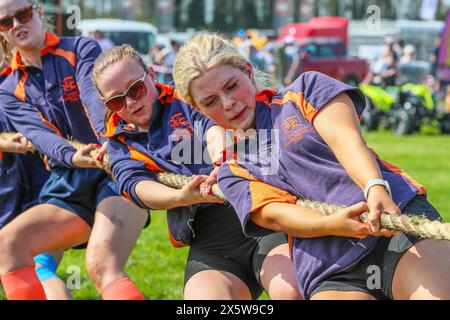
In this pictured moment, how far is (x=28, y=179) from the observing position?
16.8 ft

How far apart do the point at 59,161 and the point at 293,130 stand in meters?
1.90

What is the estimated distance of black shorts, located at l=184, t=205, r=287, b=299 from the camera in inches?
142

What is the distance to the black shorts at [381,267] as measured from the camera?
2.74m

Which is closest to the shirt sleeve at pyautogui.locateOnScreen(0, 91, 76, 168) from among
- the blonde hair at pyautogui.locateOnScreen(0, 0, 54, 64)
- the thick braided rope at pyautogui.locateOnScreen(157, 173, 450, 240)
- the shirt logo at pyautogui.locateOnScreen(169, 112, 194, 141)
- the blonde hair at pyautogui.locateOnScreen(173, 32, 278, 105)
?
the blonde hair at pyautogui.locateOnScreen(0, 0, 54, 64)

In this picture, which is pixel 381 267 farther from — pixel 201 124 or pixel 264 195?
pixel 201 124

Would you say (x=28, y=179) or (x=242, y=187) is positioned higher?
(x=242, y=187)

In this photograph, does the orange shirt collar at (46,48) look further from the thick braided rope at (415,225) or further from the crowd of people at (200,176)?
the thick braided rope at (415,225)

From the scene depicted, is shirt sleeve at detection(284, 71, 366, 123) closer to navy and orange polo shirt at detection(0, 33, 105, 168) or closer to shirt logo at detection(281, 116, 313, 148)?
shirt logo at detection(281, 116, 313, 148)

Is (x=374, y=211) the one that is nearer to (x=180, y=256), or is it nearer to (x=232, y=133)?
(x=232, y=133)

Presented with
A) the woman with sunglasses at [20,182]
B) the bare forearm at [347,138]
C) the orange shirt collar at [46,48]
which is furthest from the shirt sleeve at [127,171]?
the woman with sunglasses at [20,182]

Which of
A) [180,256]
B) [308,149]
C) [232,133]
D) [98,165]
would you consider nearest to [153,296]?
[180,256]

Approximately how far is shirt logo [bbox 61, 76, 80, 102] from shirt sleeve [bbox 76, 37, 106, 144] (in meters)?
0.05

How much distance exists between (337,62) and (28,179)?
74.1 ft

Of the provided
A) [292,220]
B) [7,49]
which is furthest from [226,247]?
[7,49]
